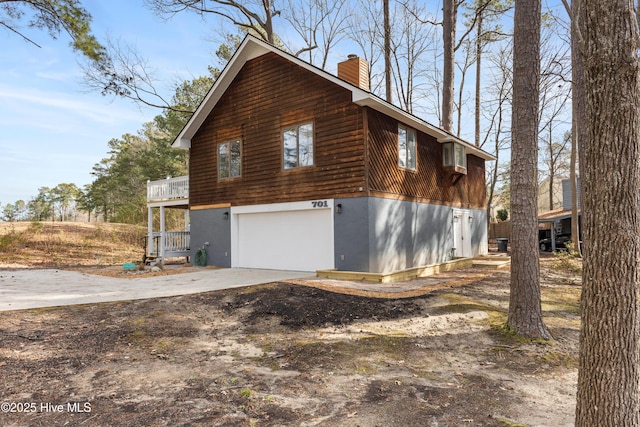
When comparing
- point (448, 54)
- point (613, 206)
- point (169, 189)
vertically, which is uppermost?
point (448, 54)

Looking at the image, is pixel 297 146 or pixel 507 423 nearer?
pixel 507 423

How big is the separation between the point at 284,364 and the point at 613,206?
3493 millimetres

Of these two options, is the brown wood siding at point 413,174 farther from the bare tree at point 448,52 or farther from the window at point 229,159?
the window at point 229,159

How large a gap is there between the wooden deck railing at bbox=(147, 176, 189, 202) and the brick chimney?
7.60 m

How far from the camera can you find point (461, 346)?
5.07 m

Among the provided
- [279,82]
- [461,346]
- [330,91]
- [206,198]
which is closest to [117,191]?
[206,198]

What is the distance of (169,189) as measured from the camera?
51.9ft

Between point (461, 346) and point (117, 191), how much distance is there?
34.2 metres

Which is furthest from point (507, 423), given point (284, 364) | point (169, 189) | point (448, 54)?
point (448, 54)

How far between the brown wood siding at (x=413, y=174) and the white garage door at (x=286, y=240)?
1884 millimetres

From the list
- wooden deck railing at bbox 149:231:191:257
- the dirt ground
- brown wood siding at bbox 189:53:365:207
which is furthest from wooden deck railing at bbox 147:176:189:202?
the dirt ground

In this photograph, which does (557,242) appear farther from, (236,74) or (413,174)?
(236,74)

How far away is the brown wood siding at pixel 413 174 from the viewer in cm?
1041

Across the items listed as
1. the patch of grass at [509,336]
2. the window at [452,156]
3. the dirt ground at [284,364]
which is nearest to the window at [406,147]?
the window at [452,156]
